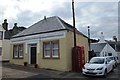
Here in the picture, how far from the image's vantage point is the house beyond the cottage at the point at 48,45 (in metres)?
20.0

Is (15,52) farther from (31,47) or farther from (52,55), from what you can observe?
(52,55)

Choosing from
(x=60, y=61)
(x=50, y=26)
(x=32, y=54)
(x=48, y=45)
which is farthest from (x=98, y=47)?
(x=60, y=61)

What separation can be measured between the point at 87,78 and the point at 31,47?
997cm

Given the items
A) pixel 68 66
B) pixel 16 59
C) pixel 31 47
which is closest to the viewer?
pixel 68 66

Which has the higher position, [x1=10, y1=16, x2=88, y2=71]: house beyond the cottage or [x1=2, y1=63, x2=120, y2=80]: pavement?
[x1=10, y1=16, x2=88, y2=71]: house beyond the cottage

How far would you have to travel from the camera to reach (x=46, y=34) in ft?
70.9

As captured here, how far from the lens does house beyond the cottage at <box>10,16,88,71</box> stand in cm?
1997

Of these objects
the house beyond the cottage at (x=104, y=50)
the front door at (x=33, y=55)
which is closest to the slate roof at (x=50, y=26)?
the front door at (x=33, y=55)

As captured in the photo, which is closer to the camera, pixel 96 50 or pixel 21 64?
pixel 21 64

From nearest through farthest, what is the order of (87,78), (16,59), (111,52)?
(87,78)
(16,59)
(111,52)

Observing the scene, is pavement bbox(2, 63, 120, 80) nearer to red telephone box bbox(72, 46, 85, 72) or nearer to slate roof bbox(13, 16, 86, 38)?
red telephone box bbox(72, 46, 85, 72)

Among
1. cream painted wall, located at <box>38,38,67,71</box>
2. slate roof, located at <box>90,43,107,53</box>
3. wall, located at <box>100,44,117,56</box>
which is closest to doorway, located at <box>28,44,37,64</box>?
cream painted wall, located at <box>38,38,67,71</box>

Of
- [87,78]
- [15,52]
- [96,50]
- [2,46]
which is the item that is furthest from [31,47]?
[96,50]

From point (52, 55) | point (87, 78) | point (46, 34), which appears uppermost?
point (46, 34)
